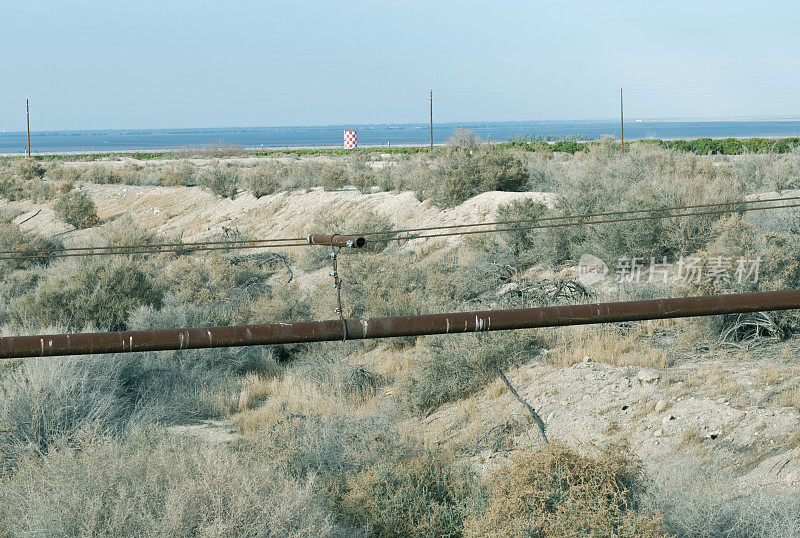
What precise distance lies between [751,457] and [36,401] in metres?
8.39

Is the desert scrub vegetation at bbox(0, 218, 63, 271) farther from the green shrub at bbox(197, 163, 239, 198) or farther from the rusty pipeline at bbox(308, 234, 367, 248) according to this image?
the rusty pipeline at bbox(308, 234, 367, 248)

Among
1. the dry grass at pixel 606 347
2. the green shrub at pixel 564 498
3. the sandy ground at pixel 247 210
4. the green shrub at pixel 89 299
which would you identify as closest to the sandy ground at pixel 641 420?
the dry grass at pixel 606 347

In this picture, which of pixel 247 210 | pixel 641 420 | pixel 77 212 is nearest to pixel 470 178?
pixel 247 210

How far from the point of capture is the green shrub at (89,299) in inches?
575

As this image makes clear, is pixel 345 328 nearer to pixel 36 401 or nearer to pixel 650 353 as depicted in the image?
pixel 36 401

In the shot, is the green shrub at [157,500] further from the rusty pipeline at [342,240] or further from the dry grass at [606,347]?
the dry grass at [606,347]

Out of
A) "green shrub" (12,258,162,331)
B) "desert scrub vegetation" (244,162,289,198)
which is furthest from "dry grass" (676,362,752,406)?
"desert scrub vegetation" (244,162,289,198)

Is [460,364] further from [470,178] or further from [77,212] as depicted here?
[77,212]

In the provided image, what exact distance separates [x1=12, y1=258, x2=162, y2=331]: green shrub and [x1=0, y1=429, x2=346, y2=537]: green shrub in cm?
915

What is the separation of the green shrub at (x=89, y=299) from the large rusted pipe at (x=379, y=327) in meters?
10.4

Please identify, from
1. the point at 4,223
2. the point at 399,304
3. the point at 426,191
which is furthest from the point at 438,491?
the point at 4,223

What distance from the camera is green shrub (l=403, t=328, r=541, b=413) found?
10.7 meters

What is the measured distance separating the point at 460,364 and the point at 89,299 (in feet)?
27.4

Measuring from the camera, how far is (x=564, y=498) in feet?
18.2
